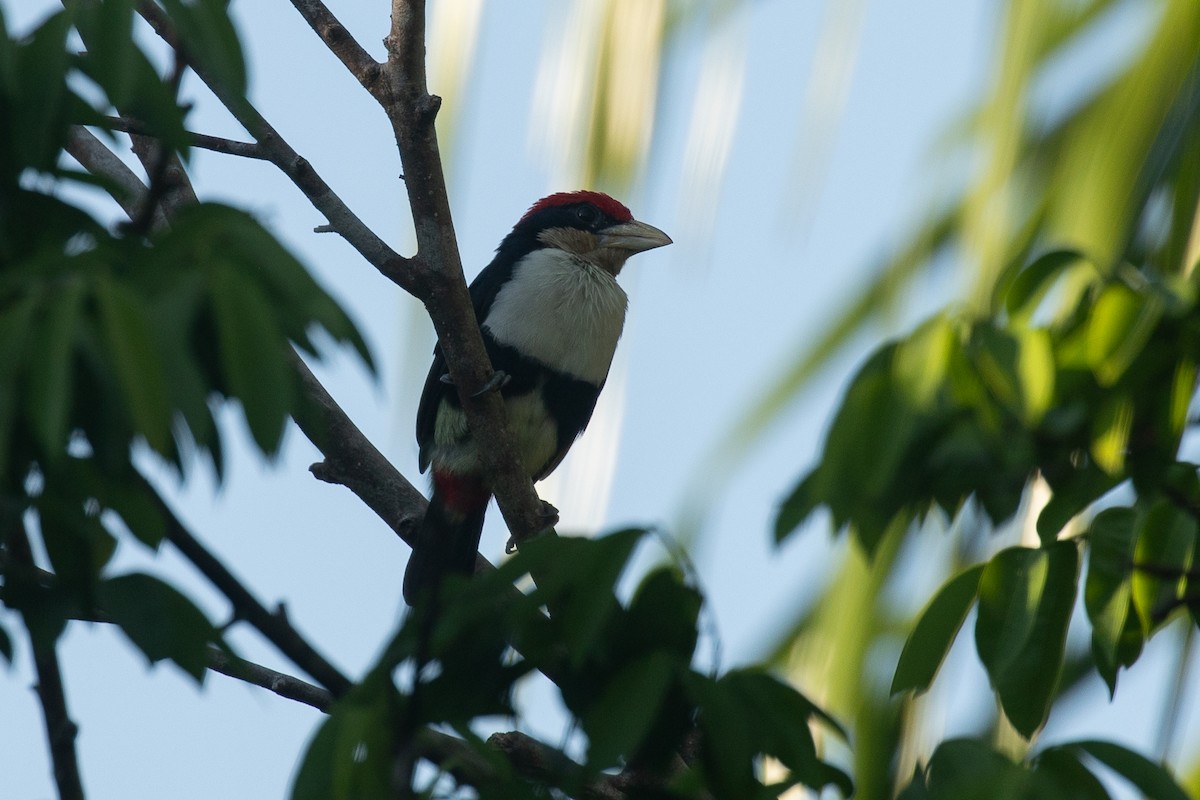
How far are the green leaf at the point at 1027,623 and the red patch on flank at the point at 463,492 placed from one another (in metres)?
2.67

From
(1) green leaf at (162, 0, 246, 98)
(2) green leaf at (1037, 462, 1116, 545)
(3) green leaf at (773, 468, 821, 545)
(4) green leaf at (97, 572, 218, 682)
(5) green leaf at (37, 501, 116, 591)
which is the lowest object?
(4) green leaf at (97, 572, 218, 682)

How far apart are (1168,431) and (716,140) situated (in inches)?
54.6

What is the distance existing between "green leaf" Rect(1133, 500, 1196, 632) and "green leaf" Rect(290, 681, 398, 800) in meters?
1.04

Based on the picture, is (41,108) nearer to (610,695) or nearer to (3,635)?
(3,635)

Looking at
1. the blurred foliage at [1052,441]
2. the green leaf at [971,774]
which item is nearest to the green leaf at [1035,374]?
the blurred foliage at [1052,441]

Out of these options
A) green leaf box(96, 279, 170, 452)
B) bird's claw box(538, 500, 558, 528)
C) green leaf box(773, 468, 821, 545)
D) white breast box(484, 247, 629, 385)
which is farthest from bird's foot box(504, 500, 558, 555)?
green leaf box(96, 279, 170, 452)

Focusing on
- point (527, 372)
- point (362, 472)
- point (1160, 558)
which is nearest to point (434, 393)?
point (527, 372)

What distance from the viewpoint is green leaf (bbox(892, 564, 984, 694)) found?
1748 millimetres

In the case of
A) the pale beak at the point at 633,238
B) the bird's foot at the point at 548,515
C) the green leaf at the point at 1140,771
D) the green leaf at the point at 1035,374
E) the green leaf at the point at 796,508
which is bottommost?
the green leaf at the point at 1140,771

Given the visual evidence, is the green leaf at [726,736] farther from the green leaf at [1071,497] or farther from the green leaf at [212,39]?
the green leaf at [212,39]

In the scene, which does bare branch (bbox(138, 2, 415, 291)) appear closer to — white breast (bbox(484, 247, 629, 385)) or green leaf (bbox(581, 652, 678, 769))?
white breast (bbox(484, 247, 629, 385))

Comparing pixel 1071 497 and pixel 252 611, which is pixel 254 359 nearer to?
pixel 252 611

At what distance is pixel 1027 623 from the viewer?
5.56ft

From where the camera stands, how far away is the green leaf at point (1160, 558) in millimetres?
1801
